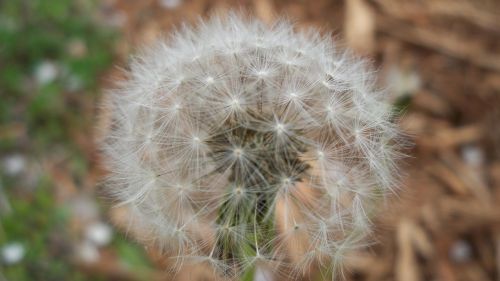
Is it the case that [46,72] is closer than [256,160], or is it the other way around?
[256,160]

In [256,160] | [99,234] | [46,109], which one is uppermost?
[46,109]

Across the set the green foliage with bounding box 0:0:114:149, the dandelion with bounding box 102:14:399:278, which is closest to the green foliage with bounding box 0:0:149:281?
the green foliage with bounding box 0:0:114:149

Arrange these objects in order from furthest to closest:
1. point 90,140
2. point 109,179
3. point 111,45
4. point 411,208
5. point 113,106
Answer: point 111,45 < point 90,140 < point 411,208 < point 113,106 < point 109,179

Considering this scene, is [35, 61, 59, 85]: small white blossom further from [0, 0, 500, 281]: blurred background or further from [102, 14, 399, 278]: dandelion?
[102, 14, 399, 278]: dandelion

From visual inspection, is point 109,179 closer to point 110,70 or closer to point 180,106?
point 180,106

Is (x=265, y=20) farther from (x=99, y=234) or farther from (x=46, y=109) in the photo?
(x=99, y=234)

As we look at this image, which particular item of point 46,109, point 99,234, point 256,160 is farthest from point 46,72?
point 256,160

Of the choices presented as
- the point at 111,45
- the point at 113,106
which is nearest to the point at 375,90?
the point at 113,106
